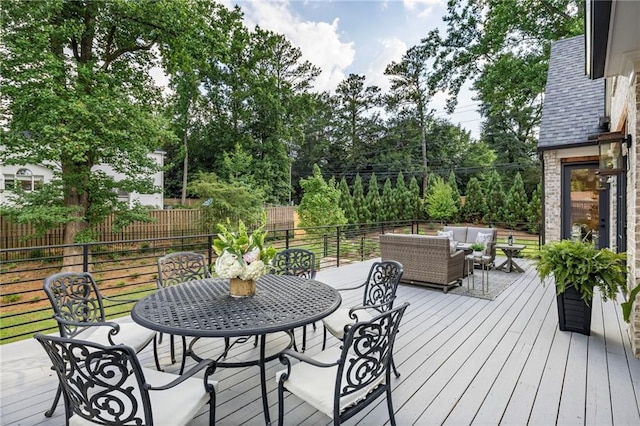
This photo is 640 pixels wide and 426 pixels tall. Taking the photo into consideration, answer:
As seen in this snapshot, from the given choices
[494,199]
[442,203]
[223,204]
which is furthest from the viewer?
[442,203]

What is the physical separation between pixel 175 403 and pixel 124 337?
1045 mm

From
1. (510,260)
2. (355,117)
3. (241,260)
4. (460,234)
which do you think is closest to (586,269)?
(241,260)

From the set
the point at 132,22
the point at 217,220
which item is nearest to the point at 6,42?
the point at 132,22

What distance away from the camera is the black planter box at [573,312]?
328 centimetres

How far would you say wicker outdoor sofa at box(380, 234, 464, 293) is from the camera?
4.93 meters

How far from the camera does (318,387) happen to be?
1.71 metres

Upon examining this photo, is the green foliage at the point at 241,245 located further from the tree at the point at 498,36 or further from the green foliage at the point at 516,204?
the green foliage at the point at 516,204

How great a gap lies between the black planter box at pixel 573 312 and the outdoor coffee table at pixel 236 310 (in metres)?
2.58

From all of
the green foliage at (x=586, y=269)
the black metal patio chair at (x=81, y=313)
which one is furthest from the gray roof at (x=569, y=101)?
the black metal patio chair at (x=81, y=313)

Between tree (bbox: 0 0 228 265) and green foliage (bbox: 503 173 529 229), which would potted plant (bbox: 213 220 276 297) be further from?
green foliage (bbox: 503 173 529 229)

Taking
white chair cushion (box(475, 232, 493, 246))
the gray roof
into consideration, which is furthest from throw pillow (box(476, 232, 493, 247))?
the gray roof

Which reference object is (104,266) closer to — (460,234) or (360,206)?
(460,234)

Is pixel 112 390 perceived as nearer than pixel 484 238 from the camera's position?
Yes

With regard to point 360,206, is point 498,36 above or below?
above
